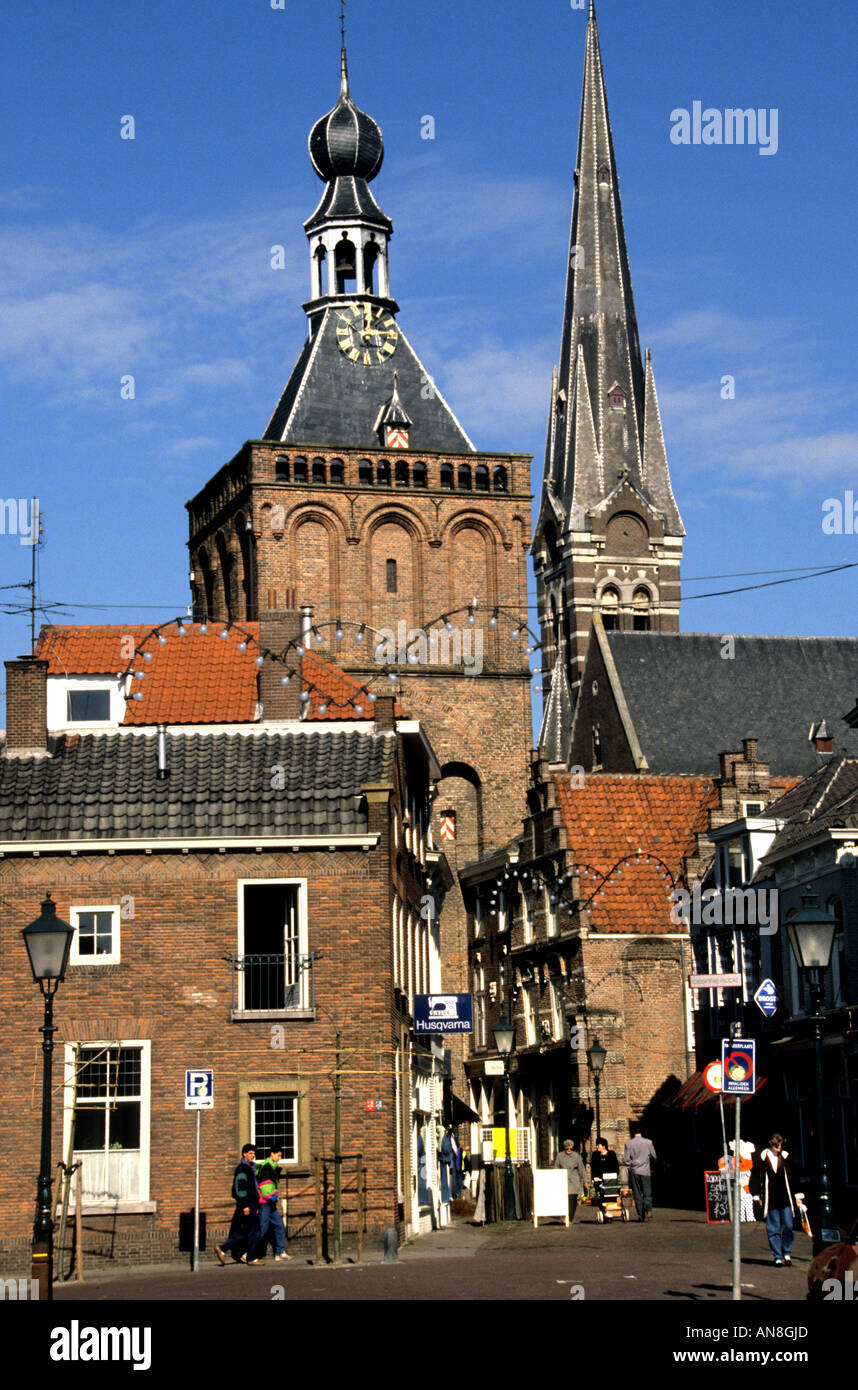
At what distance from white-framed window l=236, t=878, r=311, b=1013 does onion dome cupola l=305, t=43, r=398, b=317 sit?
5096 cm

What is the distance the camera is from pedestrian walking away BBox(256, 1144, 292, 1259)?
25.8m

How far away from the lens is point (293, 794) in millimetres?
30359

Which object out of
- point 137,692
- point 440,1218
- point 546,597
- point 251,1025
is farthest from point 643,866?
point 546,597

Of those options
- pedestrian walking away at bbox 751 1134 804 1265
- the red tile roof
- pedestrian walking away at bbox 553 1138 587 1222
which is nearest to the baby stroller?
pedestrian walking away at bbox 553 1138 587 1222

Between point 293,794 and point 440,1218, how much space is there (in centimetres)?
1036

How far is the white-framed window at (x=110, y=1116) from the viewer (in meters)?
28.3

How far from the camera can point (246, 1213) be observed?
25734 millimetres

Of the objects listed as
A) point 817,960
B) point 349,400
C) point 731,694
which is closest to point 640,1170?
point 817,960

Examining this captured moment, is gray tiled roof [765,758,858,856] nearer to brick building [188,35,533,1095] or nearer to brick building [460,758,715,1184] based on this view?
brick building [460,758,715,1184]

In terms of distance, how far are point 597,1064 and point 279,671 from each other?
15490mm
